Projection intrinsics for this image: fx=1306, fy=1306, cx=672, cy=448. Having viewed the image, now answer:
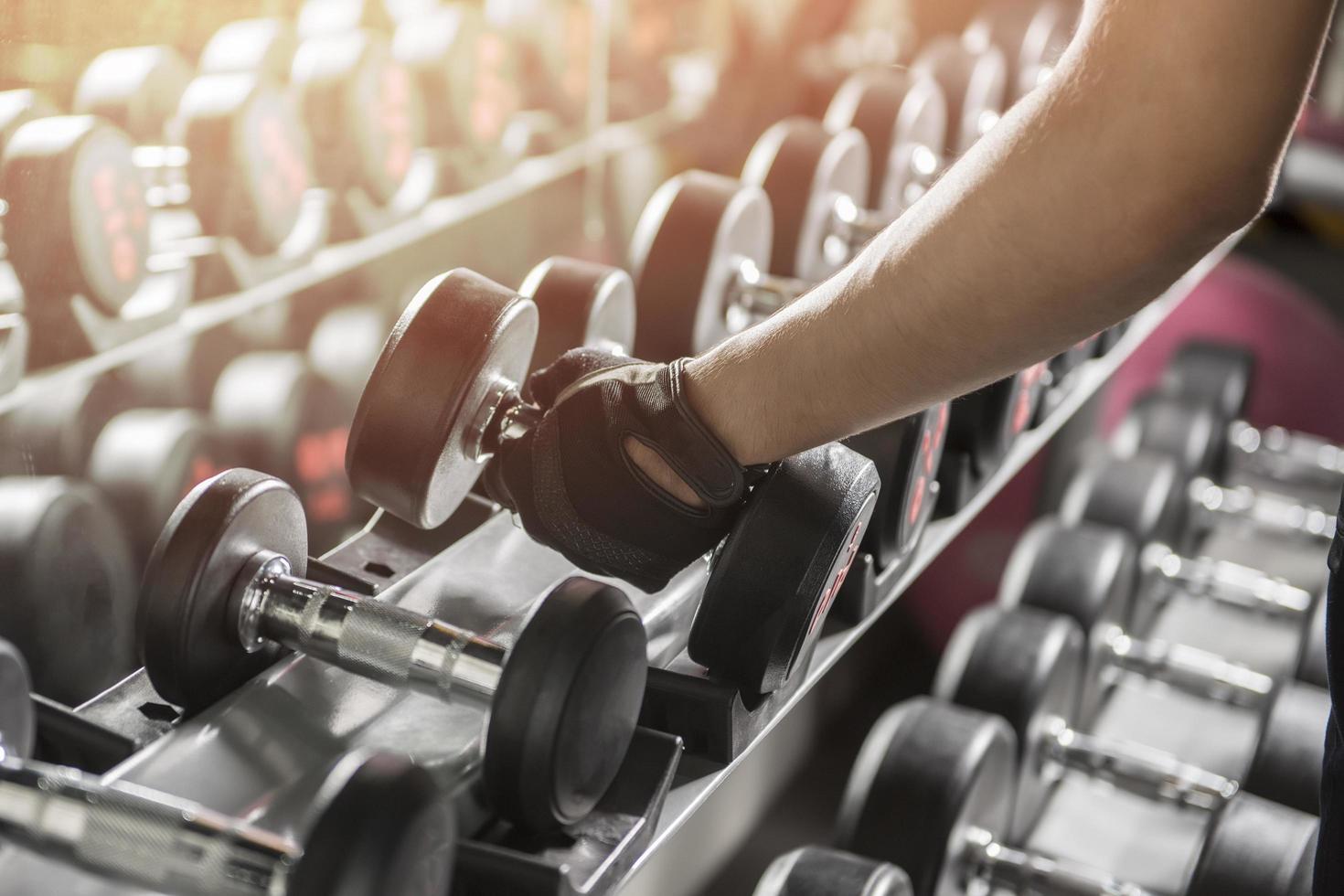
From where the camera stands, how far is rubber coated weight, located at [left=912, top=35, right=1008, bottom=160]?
1935 mm

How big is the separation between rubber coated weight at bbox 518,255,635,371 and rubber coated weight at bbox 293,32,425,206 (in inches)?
14.7

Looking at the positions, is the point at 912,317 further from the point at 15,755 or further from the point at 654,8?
the point at 654,8

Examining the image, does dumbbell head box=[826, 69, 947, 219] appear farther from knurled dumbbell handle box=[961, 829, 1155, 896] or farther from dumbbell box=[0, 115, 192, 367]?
dumbbell box=[0, 115, 192, 367]

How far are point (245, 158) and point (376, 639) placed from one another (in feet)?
1.97

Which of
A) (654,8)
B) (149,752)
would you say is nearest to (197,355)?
(149,752)

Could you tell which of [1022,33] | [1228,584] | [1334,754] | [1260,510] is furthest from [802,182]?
[1260,510]

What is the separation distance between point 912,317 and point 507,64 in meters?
1.09

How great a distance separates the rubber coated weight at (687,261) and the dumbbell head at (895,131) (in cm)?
43

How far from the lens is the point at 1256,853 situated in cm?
132

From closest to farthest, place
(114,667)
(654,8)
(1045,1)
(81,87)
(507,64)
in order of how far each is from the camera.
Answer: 1. (81,87)
2. (114,667)
3. (507,64)
4. (654,8)
5. (1045,1)

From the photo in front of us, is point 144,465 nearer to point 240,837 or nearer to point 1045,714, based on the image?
point 240,837

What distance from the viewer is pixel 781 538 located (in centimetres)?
82

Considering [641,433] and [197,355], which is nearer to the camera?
[641,433]

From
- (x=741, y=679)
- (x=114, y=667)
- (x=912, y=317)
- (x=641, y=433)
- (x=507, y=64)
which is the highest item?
(x=507, y=64)
